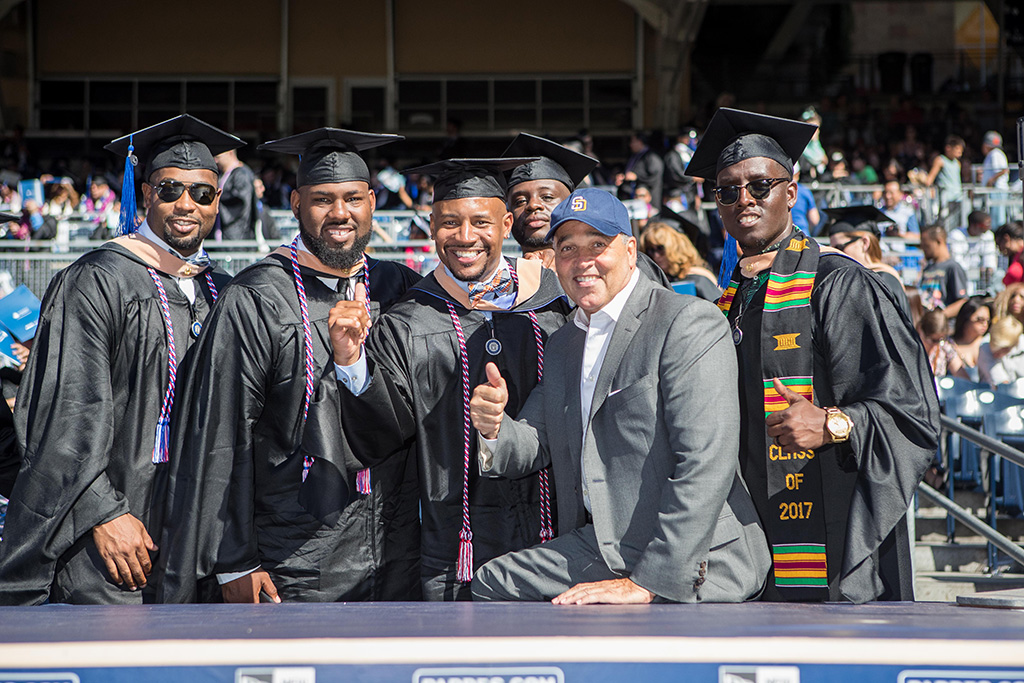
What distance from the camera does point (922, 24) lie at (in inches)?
1183

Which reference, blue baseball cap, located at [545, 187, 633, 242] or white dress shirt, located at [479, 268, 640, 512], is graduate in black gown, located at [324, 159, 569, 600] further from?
blue baseball cap, located at [545, 187, 633, 242]

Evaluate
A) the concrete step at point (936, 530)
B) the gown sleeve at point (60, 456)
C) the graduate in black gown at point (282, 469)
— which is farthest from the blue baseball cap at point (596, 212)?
the concrete step at point (936, 530)

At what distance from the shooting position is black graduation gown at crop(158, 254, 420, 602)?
3762 millimetres

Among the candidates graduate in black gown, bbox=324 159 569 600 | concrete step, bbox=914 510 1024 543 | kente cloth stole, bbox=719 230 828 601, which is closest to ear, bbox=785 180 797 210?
kente cloth stole, bbox=719 230 828 601

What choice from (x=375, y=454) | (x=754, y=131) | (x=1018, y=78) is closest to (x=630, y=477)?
(x=375, y=454)

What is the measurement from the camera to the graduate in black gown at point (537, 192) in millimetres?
4625

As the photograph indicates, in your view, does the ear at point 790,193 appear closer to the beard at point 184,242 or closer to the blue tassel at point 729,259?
the blue tassel at point 729,259

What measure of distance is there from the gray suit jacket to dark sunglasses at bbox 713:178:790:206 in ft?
2.24

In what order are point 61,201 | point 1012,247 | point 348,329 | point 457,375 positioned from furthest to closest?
point 61,201 → point 1012,247 → point 457,375 → point 348,329

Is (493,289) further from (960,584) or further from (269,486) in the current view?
(960,584)

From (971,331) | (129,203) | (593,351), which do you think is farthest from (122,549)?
(971,331)

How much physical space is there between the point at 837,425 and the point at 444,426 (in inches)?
56.0

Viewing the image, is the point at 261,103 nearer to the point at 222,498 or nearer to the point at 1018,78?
the point at 1018,78

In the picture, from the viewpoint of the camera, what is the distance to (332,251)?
4.07 m
